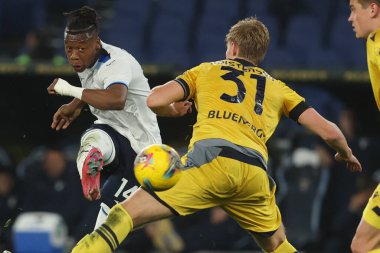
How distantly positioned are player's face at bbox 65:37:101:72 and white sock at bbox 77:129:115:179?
47 centimetres

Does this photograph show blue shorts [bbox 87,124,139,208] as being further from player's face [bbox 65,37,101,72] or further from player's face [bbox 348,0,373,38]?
player's face [bbox 348,0,373,38]

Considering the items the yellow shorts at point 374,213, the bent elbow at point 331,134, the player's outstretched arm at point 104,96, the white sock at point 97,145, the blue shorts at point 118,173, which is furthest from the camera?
the blue shorts at point 118,173

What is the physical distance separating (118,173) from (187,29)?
660 cm

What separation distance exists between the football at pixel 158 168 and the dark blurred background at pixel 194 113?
497 cm

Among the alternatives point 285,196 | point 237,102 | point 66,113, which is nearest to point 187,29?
point 285,196

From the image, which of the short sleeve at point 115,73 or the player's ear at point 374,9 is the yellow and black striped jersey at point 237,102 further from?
the player's ear at point 374,9

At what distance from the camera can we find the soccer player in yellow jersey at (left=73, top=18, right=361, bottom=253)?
21.0 feet

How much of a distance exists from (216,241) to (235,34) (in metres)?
5.43

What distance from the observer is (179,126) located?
13.1 m

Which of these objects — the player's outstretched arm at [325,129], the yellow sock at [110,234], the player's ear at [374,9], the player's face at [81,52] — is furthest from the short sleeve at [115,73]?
the player's ear at [374,9]

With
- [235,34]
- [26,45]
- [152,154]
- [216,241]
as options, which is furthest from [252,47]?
[26,45]

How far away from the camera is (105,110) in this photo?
284 inches

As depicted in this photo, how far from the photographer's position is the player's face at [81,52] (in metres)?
7.29

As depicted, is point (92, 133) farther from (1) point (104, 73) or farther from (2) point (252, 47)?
(2) point (252, 47)
